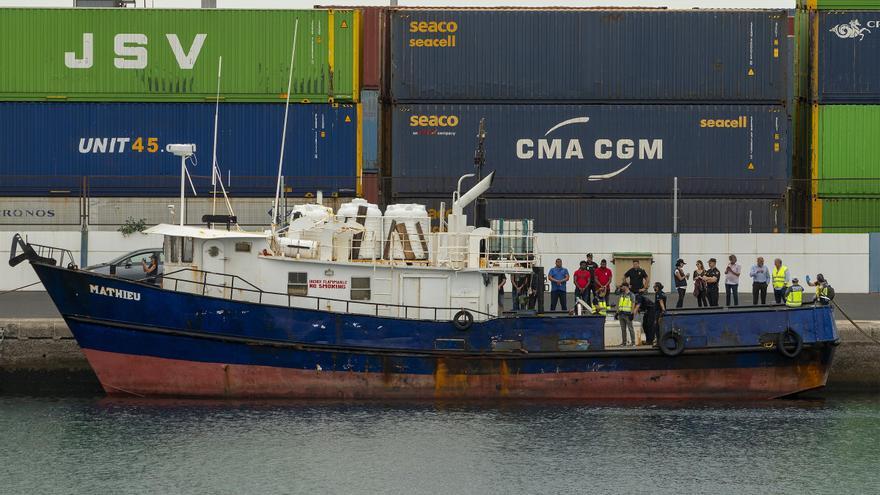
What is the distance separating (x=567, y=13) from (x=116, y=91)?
36.7 feet

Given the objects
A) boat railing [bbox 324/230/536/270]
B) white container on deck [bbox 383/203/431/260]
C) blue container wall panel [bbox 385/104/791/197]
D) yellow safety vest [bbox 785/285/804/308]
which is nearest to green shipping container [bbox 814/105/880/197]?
blue container wall panel [bbox 385/104/791/197]

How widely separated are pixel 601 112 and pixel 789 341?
11169 mm

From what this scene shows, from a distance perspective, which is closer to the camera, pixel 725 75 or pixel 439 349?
pixel 439 349

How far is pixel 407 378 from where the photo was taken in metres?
22.0

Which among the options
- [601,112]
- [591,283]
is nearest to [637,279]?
[591,283]

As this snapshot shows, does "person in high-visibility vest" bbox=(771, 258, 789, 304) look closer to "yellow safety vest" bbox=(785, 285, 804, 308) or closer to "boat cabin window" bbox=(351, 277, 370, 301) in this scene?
"yellow safety vest" bbox=(785, 285, 804, 308)

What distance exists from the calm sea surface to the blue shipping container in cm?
1189

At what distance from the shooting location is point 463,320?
21750 mm

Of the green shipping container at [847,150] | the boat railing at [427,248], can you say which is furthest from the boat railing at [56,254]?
the green shipping container at [847,150]

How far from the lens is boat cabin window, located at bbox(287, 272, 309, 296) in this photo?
2192cm

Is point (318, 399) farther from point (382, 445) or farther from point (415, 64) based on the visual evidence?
point (415, 64)

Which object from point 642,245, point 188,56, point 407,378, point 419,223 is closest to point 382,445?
point 407,378

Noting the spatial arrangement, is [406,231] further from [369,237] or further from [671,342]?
[671,342]

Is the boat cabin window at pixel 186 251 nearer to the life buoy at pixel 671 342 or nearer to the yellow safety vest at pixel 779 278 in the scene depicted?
the life buoy at pixel 671 342
